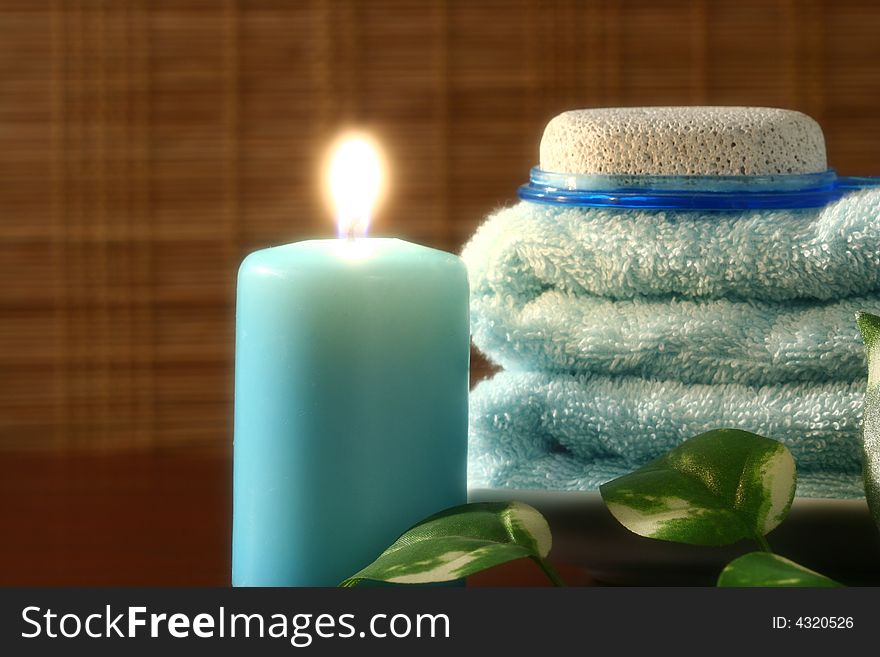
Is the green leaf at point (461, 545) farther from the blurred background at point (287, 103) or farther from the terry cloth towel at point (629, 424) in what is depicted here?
the blurred background at point (287, 103)

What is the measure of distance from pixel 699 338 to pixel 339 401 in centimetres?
13

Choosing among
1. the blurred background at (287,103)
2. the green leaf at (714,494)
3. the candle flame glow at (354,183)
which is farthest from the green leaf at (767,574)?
the blurred background at (287,103)

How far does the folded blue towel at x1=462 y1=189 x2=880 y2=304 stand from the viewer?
38cm

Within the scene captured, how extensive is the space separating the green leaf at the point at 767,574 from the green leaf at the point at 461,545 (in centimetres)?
5

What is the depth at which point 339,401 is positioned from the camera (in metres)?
0.33

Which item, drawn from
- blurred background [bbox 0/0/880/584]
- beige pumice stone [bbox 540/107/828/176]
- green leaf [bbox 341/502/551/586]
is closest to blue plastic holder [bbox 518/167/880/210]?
beige pumice stone [bbox 540/107/828/176]

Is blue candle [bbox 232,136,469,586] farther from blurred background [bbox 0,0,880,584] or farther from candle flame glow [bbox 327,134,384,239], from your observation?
blurred background [bbox 0,0,880,584]

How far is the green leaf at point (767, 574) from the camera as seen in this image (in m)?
0.26

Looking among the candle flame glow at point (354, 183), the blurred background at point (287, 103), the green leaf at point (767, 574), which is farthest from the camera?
the blurred background at point (287, 103)

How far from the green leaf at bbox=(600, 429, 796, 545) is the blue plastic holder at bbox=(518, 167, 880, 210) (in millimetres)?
99

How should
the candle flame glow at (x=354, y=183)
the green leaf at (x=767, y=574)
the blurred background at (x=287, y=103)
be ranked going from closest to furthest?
the green leaf at (x=767, y=574)
the candle flame glow at (x=354, y=183)
the blurred background at (x=287, y=103)

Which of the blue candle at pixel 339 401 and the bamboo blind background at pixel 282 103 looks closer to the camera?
the blue candle at pixel 339 401

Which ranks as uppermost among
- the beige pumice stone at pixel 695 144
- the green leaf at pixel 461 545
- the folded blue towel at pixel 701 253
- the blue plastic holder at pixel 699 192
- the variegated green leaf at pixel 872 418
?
the beige pumice stone at pixel 695 144

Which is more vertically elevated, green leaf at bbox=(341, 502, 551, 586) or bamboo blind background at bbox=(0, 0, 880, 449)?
bamboo blind background at bbox=(0, 0, 880, 449)
